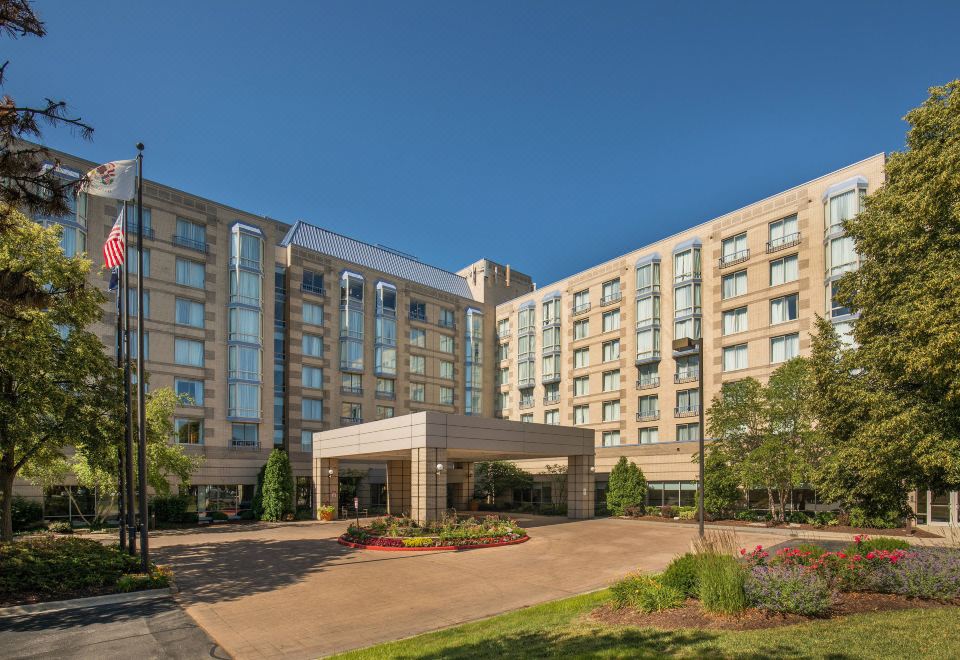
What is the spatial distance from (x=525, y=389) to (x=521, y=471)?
10.1 m

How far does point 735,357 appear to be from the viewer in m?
43.7

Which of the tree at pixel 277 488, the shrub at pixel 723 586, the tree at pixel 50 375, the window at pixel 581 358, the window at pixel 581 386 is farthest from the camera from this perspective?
the window at pixel 581 358

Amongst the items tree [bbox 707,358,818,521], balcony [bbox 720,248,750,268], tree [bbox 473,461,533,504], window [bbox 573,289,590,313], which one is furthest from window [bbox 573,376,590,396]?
tree [bbox 707,358,818,521]

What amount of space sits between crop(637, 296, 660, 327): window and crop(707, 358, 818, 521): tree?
10711 millimetres

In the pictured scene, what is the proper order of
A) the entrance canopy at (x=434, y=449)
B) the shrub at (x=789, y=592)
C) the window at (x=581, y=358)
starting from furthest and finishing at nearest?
the window at (x=581, y=358) < the entrance canopy at (x=434, y=449) < the shrub at (x=789, y=592)

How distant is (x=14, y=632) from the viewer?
519 inches

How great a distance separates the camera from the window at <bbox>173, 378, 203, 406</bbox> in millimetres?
41969

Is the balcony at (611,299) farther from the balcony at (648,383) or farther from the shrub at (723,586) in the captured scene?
the shrub at (723,586)

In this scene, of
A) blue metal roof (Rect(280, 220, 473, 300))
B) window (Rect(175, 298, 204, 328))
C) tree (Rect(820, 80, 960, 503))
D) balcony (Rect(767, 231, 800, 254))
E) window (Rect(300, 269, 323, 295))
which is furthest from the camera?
blue metal roof (Rect(280, 220, 473, 300))

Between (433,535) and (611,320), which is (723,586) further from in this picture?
(611,320)

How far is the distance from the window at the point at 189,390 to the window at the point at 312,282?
1156 centimetres

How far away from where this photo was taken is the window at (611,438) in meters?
51.5

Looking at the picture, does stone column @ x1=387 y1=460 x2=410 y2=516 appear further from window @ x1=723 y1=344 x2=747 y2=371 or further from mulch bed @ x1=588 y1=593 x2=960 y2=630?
mulch bed @ x1=588 y1=593 x2=960 y2=630

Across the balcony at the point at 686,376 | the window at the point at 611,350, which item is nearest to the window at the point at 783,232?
the balcony at the point at 686,376
